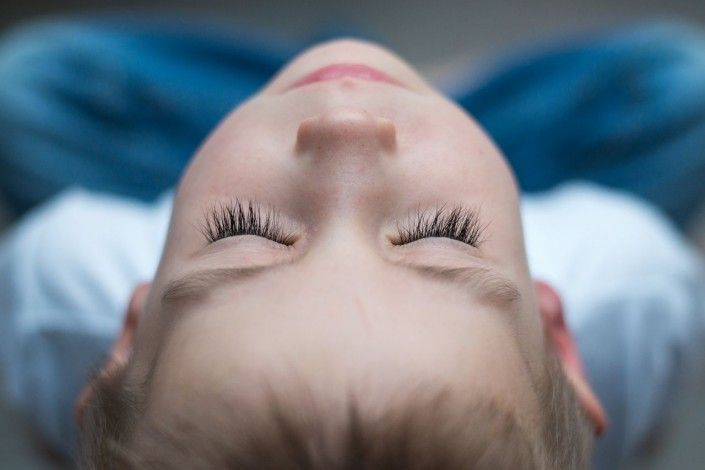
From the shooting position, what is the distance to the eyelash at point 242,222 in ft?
1.53

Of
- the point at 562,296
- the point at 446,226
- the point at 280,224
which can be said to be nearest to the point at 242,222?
the point at 280,224

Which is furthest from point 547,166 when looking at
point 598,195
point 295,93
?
point 295,93

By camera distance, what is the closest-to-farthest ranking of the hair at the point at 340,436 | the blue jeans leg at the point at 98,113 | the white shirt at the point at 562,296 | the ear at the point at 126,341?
the hair at the point at 340,436, the ear at the point at 126,341, the white shirt at the point at 562,296, the blue jeans leg at the point at 98,113

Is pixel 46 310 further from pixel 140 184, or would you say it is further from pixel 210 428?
pixel 210 428

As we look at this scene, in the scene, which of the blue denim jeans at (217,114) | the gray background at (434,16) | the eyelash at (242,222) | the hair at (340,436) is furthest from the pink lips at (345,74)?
the gray background at (434,16)

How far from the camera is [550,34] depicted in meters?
1.27

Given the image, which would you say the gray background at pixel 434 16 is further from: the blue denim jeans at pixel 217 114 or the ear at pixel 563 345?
the ear at pixel 563 345

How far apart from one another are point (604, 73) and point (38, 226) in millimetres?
643

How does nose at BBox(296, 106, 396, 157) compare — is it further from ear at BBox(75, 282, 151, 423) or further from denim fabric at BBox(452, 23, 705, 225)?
denim fabric at BBox(452, 23, 705, 225)

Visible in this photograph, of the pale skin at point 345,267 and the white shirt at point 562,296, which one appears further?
the white shirt at point 562,296

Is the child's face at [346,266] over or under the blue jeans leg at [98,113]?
under

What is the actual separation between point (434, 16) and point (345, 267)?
96 cm

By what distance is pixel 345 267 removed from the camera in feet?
1.39

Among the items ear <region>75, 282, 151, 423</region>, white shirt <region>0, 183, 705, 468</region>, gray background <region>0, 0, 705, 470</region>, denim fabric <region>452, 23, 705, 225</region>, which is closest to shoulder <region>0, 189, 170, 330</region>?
white shirt <region>0, 183, 705, 468</region>
